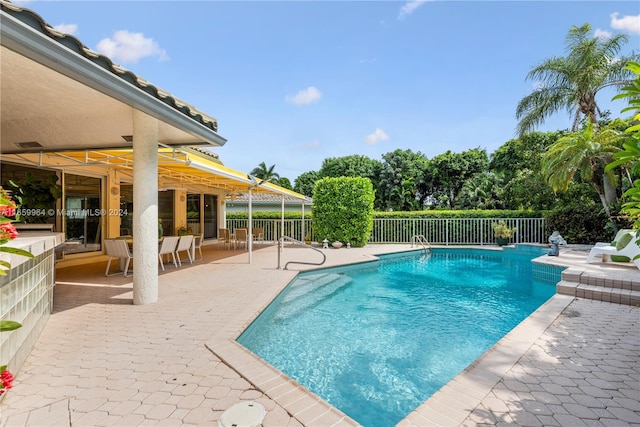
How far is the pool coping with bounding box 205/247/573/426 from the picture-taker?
2662 mm

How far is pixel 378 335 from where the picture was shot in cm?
563

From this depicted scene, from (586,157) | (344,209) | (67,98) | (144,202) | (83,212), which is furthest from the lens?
(344,209)

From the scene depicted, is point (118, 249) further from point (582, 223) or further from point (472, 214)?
Result: point (582, 223)

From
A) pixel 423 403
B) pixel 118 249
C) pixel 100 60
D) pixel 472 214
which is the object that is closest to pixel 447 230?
pixel 472 214

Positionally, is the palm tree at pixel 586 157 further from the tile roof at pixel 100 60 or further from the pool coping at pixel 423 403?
the tile roof at pixel 100 60

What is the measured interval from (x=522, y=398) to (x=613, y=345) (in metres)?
2.48

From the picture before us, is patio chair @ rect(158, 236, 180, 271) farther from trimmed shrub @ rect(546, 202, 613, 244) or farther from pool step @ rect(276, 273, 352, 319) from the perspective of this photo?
trimmed shrub @ rect(546, 202, 613, 244)

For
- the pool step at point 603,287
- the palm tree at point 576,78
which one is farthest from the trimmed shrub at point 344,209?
the pool step at point 603,287

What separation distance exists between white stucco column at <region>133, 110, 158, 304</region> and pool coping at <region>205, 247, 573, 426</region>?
2331 millimetres

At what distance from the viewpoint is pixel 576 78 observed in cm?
1512

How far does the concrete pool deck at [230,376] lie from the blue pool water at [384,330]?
0.70m

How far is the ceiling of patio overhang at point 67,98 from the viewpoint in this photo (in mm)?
2961

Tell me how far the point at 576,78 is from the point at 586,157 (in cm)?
416

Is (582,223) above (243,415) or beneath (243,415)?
above
